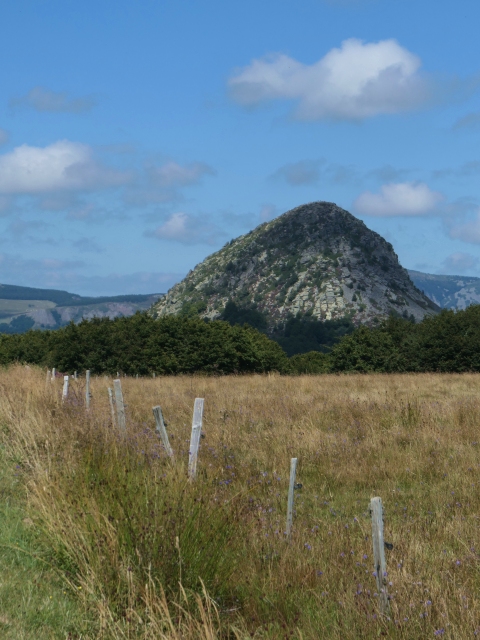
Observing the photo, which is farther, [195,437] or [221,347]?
[221,347]

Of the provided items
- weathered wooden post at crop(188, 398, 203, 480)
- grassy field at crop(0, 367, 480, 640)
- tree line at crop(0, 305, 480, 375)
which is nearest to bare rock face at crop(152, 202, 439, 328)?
tree line at crop(0, 305, 480, 375)

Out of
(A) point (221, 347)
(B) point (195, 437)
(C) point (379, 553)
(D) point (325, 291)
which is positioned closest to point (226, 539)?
(C) point (379, 553)

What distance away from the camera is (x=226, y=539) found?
5.08 m

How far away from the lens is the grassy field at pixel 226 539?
419cm

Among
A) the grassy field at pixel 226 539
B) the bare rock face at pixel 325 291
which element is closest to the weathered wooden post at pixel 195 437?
the grassy field at pixel 226 539

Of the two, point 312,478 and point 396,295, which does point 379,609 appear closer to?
point 312,478

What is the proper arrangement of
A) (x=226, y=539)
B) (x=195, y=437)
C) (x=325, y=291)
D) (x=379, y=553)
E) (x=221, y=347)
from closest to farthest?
(x=379, y=553), (x=226, y=539), (x=195, y=437), (x=221, y=347), (x=325, y=291)

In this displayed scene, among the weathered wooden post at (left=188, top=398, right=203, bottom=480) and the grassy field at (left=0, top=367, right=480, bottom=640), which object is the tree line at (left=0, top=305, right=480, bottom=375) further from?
the weathered wooden post at (left=188, top=398, right=203, bottom=480)

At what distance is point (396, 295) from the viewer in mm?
174875

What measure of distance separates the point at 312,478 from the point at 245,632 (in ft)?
17.7

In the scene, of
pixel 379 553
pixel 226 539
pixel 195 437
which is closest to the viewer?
pixel 379 553

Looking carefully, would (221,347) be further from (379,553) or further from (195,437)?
(379,553)

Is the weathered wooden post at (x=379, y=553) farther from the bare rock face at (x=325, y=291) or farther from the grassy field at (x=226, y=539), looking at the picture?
the bare rock face at (x=325, y=291)

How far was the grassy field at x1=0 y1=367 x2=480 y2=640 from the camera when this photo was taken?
4.19 m
